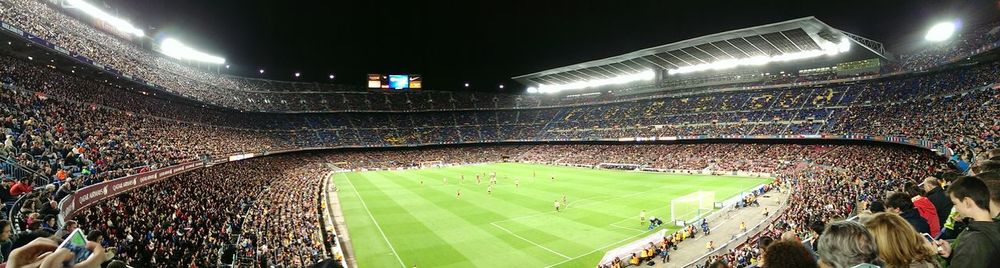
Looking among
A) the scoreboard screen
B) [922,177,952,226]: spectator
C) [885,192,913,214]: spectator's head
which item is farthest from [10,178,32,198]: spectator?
the scoreboard screen

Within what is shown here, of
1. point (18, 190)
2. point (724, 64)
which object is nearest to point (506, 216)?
point (18, 190)

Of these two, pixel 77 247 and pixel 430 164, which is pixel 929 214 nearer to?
pixel 77 247

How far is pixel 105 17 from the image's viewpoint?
5053cm

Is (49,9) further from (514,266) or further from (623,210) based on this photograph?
(623,210)

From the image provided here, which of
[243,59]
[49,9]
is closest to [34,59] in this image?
[49,9]

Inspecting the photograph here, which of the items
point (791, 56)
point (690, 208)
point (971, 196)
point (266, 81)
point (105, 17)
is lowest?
point (690, 208)

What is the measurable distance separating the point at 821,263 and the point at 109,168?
27.0 meters

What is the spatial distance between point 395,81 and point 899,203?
3873 inches

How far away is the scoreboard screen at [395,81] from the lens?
9794 cm

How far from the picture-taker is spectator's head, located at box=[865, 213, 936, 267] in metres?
3.13

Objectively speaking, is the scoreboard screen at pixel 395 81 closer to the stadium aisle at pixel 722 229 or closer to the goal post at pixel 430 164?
the goal post at pixel 430 164

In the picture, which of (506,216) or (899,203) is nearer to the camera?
(899,203)

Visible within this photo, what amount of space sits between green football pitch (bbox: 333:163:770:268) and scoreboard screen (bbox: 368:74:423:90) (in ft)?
146

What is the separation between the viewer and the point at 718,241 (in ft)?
82.0
